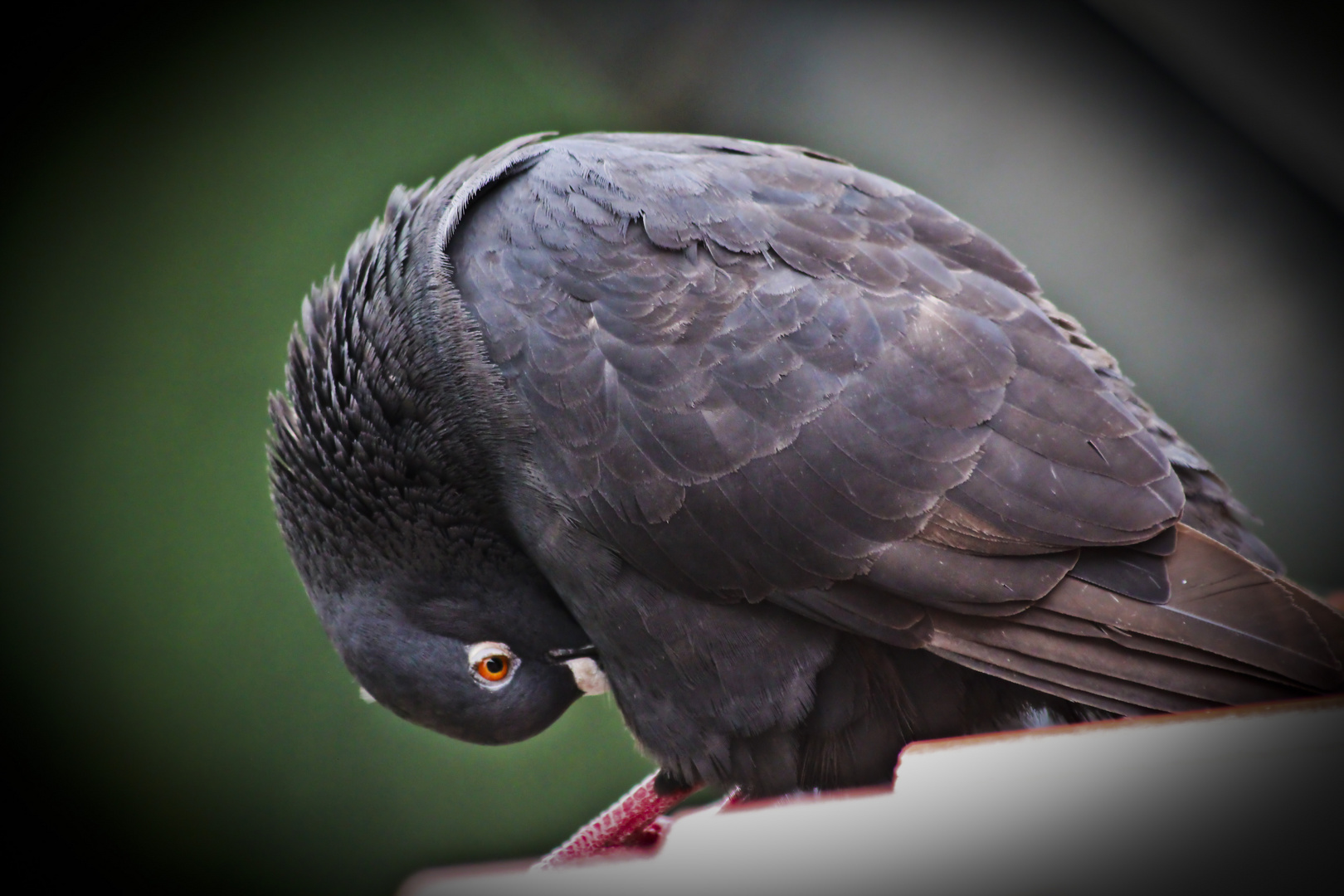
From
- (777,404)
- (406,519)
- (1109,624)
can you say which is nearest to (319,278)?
(406,519)

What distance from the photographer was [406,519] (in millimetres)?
2332

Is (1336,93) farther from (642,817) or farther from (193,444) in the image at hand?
(193,444)

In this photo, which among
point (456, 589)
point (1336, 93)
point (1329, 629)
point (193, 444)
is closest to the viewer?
point (1329, 629)

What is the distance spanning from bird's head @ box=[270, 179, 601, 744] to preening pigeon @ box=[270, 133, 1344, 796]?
1 cm

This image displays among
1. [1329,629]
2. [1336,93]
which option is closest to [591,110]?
[1336,93]

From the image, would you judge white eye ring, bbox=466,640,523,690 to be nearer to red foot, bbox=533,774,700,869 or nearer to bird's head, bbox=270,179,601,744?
bird's head, bbox=270,179,601,744

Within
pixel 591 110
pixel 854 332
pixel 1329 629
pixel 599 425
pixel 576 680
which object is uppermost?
pixel 591 110

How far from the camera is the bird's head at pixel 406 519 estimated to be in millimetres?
2236

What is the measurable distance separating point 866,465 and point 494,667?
1085mm

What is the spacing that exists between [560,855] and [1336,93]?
3.24 m

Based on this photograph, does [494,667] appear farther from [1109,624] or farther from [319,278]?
[319,278]

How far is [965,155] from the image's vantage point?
424 cm

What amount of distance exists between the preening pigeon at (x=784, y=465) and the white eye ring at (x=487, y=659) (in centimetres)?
25

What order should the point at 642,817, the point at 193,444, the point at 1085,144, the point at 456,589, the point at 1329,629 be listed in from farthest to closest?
the point at 193,444
the point at 1085,144
the point at 642,817
the point at 456,589
the point at 1329,629
